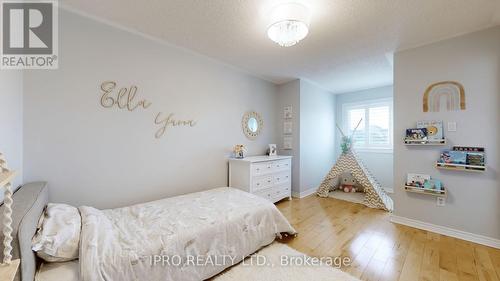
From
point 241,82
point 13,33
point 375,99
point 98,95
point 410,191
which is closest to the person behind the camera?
point 13,33

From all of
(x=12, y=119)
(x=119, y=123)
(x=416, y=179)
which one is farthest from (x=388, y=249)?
(x=12, y=119)

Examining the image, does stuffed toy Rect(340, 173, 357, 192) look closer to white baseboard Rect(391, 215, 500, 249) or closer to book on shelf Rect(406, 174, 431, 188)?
white baseboard Rect(391, 215, 500, 249)

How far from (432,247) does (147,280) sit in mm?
2769

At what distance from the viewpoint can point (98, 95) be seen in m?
2.04

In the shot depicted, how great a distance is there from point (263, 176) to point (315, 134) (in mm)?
1838

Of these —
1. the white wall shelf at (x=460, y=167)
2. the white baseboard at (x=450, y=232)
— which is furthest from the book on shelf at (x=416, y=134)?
the white baseboard at (x=450, y=232)

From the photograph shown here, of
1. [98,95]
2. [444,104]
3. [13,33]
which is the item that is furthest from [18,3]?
[444,104]

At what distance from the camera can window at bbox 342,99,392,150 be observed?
430 cm

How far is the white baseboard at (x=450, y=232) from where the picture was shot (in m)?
2.10

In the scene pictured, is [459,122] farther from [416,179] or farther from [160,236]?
[160,236]

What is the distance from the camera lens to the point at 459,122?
2281mm

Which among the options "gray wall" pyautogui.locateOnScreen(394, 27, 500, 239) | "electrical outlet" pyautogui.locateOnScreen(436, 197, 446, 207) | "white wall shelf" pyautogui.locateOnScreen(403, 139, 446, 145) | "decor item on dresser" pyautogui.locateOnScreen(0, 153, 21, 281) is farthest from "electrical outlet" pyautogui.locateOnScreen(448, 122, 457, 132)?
"decor item on dresser" pyautogui.locateOnScreen(0, 153, 21, 281)

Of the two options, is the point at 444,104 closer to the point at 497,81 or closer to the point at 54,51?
the point at 497,81

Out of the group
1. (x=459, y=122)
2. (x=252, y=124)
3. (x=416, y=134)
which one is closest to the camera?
(x=459, y=122)
